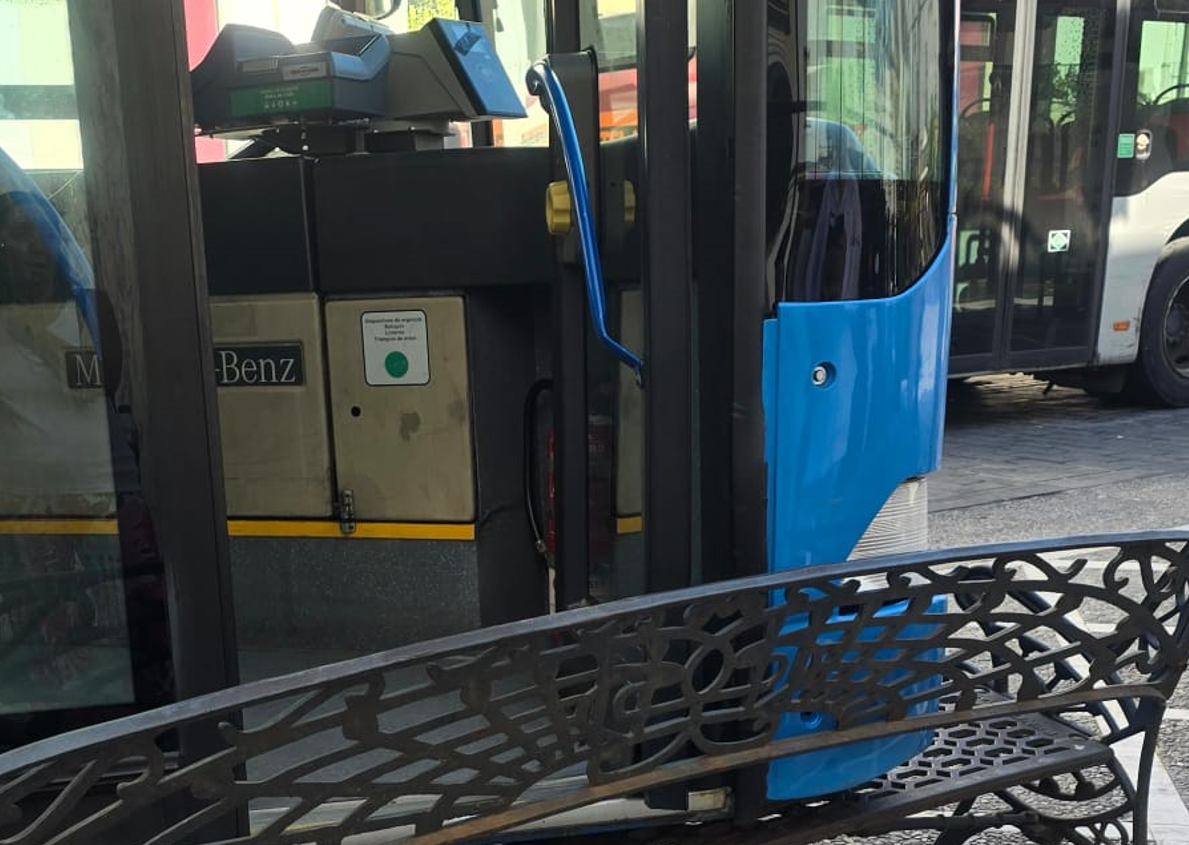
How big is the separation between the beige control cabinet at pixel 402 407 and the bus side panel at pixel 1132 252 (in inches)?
246

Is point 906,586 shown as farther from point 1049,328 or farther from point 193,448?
point 1049,328

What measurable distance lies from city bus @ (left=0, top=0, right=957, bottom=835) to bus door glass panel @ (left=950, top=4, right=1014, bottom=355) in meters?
4.97

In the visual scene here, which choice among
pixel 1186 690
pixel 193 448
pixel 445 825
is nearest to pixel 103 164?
pixel 193 448

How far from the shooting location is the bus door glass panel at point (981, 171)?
7129 mm

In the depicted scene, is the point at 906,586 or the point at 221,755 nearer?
the point at 221,755

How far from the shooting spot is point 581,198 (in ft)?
7.13

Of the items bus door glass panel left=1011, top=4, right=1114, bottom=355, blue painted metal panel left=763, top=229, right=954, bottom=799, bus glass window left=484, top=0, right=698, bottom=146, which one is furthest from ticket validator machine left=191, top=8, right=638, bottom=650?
bus door glass panel left=1011, top=4, right=1114, bottom=355

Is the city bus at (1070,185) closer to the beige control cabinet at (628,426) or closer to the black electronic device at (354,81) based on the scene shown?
the black electronic device at (354,81)

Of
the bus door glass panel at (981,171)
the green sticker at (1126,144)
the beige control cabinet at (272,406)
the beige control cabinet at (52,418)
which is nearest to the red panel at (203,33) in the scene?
the beige control cabinet at (272,406)

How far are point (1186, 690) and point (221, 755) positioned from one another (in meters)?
3.26

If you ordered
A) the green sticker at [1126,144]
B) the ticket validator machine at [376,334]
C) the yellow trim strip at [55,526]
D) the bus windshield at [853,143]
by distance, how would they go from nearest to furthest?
the yellow trim strip at [55,526], the bus windshield at [853,143], the ticket validator machine at [376,334], the green sticker at [1126,144]

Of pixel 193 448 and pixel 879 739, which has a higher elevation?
pixel 193 448

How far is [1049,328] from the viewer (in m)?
7.80

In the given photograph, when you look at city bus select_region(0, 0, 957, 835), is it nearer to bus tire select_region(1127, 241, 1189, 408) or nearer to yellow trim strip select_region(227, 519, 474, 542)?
yellow trim strip select_region(227, 519, 474, 542)
